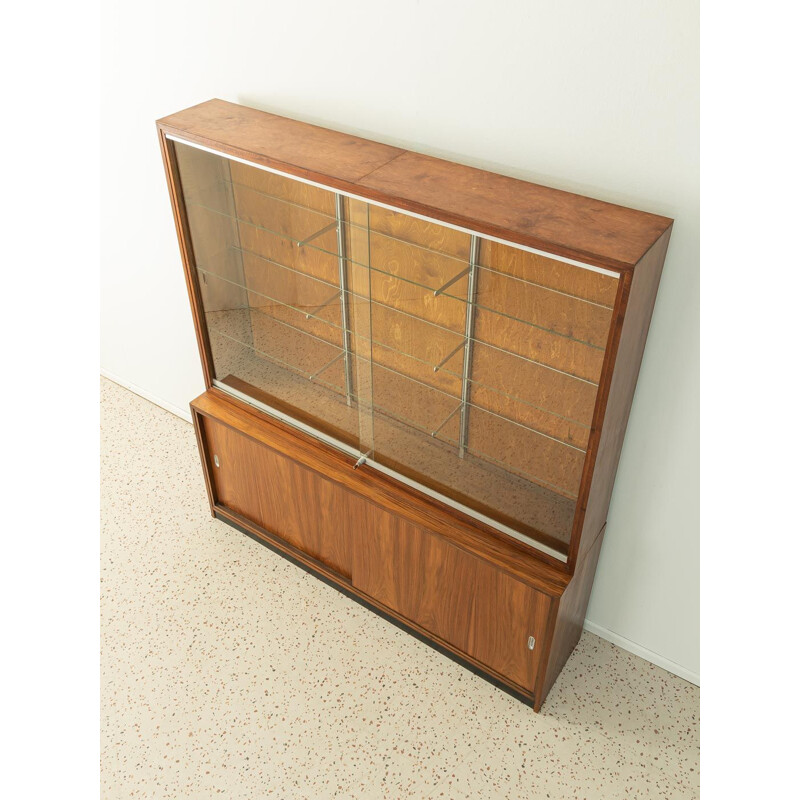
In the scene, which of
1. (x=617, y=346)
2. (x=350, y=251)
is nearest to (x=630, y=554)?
(x=617, y=346)

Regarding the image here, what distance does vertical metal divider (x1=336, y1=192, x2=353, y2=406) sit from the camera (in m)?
2.09

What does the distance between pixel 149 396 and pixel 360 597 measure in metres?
1.56

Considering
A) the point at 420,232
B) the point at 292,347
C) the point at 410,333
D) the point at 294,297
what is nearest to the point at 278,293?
the point at 294,297

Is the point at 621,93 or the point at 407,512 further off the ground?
the point at 621,93

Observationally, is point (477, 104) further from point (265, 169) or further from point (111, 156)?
point (111, 156)

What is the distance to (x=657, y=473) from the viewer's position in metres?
2.13

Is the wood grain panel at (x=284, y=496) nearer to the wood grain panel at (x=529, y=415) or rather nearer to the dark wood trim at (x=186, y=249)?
the dark wood trim at (x=186, y=249)

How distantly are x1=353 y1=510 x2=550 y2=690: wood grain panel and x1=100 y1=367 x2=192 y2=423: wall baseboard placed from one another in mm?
1320

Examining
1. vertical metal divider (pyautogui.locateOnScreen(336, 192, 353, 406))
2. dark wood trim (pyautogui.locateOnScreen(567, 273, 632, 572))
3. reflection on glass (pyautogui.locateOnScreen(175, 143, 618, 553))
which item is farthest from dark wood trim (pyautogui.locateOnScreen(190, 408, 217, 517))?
dark wood trim (pyautogui.locateOnScreen(567, 273, 632, 572))

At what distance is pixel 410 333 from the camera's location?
7.04 ft

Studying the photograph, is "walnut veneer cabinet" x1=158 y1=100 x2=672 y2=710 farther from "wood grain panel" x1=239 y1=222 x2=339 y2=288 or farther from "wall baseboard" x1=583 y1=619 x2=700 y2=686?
"wall baseboard" x1=583 y1=619 x2=700 y2=686

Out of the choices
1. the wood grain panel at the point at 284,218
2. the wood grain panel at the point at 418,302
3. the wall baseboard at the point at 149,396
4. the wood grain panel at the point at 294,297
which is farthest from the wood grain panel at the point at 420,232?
the wall baseboard at the point at 149,396

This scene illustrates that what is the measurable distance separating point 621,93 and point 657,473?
1.02m

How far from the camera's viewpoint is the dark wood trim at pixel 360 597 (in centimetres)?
241
